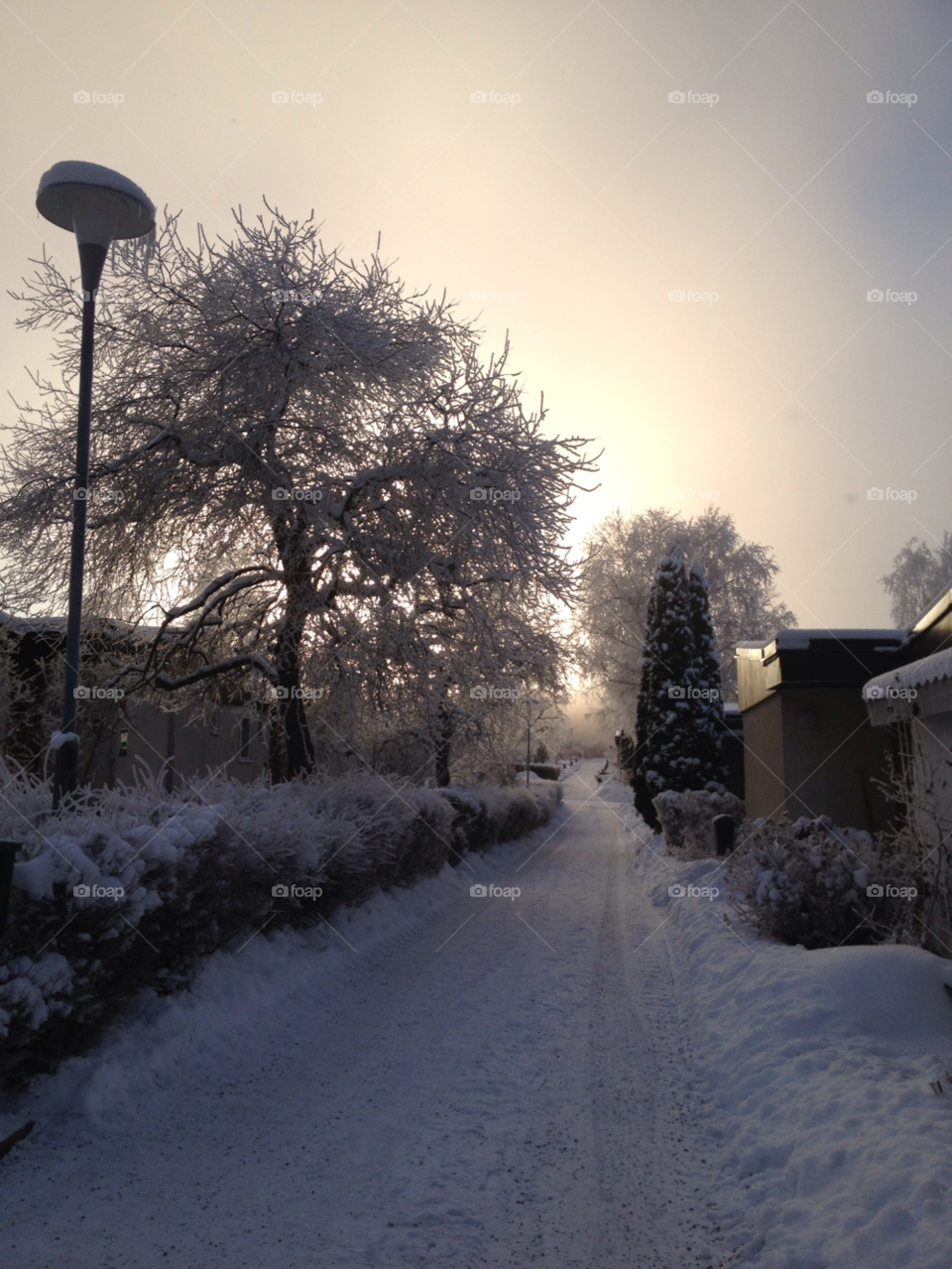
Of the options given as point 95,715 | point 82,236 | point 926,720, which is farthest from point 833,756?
point 95,715

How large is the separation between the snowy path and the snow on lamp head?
6414mm

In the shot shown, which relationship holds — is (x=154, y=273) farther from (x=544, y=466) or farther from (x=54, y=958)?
(x=54, y=958)

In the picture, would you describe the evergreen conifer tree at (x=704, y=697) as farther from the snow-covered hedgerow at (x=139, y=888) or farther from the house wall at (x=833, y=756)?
the snow-covered hedgerow at (x=139, y=888)

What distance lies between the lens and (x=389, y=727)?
11867mm

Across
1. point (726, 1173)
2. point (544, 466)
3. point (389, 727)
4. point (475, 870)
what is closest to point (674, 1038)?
point (726, 1173)

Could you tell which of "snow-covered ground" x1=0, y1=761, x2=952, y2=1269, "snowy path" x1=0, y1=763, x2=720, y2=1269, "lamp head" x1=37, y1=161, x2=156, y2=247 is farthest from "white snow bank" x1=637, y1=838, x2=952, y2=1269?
"lamp head" x1=37, y1=161, x2=156, y2=247

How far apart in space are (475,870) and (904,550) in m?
34.8

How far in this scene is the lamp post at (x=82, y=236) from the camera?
21.4 ft

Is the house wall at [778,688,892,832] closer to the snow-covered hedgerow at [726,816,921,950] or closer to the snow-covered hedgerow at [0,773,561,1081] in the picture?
the snow-covered hedgerow at [726,816,921,950]

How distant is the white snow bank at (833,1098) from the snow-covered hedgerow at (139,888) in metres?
3.76

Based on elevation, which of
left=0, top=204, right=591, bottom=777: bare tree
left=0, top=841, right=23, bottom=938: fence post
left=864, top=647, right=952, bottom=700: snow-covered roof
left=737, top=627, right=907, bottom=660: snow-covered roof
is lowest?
left=0, top=841, right=23, bottom=938: fence post

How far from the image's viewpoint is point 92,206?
693cm

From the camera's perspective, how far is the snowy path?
11.9 ft

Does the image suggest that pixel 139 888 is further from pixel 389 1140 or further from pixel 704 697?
pixel 704 697
